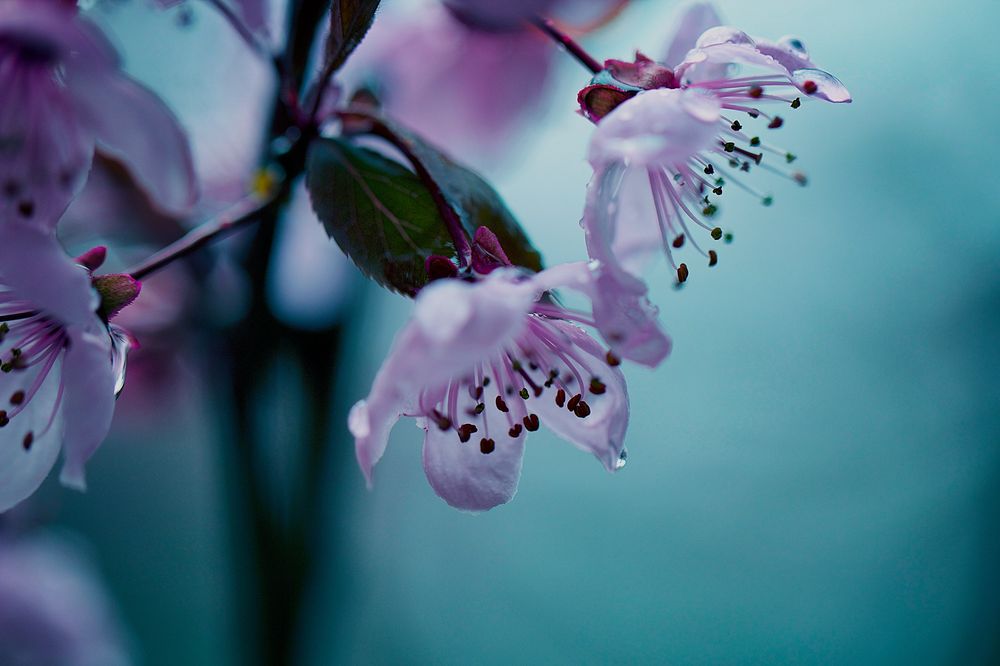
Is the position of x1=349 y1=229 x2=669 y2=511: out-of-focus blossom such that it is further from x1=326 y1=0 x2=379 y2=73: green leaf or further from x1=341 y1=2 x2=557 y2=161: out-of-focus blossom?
x1=341 y1=2 x2=557 y2=161: out-of-focus blossom

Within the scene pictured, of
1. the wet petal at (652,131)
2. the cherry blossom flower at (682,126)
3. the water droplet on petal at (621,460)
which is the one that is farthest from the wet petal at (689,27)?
the water droplet on petal at (621,460)

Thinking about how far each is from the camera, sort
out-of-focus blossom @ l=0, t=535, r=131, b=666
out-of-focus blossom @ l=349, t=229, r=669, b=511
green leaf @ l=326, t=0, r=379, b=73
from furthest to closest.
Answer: out-of-focus blossom @ l=0, t=535, r=131, b=666 < green leaf @ l=326, t=0, r=379, b=73 < out-of-focus blossom @ l=349, t=229, r=669, b=511

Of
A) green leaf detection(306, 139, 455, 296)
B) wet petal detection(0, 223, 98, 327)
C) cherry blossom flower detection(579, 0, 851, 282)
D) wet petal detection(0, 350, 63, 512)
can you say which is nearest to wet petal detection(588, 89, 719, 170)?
cherry blossom flower detection(579, 0, 851, 282)

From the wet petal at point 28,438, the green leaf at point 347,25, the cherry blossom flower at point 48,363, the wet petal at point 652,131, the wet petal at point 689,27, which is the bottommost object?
the wet petal at point 28,438

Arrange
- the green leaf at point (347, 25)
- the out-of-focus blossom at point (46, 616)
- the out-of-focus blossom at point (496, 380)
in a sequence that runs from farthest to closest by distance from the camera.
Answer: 1. the out-of-focus blossom at point (46, 616)
2. the green leaf at point (347, 25)
3. the out-of-focus blossom at point (496, 380)

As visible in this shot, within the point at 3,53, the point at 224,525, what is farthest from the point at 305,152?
the point at 224,525

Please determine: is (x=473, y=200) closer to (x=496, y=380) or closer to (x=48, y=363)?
(x=496, y=380)

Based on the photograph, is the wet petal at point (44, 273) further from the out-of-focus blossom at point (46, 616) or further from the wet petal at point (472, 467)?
the out-of-focus blossom at point (46, 616)
